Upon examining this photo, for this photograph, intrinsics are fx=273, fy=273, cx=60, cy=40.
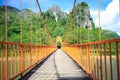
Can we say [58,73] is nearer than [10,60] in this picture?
No

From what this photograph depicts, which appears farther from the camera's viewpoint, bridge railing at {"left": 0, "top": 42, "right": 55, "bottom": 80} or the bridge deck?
the bridge deck

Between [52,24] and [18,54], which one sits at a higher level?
[52,24]

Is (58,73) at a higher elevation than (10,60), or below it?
below

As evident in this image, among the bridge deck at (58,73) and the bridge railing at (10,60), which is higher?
the bridge railing at (10,60)

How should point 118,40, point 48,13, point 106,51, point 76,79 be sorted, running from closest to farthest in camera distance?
point 118,40, point 106,51, point 76,79, point 48,13

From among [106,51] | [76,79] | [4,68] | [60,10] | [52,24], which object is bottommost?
[76,79]

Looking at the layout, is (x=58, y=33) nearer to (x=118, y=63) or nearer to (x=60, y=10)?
(x=60, y=10)

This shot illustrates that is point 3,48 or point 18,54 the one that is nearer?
point 3,48

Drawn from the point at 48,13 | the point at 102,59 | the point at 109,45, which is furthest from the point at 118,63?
the point at 48,13

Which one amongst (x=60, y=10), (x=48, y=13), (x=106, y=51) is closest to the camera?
(x=106, y=51)

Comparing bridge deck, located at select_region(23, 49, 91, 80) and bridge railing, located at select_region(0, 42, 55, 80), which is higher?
bridge railing, located at select_region(0, 42, 55, 80)

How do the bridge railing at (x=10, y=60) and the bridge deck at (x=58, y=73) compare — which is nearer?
the bridge railing at (x=10, y=60)

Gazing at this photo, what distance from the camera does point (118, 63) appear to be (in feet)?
12.0

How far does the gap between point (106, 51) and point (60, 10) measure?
114126mm
